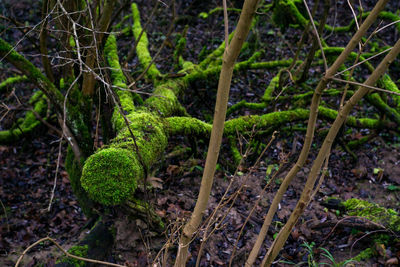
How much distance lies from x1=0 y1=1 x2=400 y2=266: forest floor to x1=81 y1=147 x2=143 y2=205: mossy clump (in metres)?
0.46

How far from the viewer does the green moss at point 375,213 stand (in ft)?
9.55

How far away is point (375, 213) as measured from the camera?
312 centimetres

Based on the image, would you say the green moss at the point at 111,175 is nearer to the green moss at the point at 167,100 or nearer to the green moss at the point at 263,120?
the green moss at the point at 167,100

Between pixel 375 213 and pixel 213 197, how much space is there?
178 cm

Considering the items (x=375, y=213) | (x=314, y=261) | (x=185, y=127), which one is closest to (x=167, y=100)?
(x=185, y=127)

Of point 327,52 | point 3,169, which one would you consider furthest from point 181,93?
point 3,169

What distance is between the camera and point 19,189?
15.4 ft

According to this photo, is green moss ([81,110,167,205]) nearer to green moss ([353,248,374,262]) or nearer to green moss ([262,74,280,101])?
green moss ([353,248,374,262])

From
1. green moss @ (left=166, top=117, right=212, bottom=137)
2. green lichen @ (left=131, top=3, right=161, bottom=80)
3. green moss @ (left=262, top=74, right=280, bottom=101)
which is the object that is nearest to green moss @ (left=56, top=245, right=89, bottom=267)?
green moss @ (left=166, top=117, right=212, bottom=137)

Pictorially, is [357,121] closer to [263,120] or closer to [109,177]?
[263,120]

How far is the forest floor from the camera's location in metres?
3.18

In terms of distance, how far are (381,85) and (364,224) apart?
6.47 ft

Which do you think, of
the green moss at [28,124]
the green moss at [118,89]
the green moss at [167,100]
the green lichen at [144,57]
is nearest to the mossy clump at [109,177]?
the green moss at [118,89]

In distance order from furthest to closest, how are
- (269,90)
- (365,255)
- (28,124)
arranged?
(28,124) → (269,90) → (365,255)
